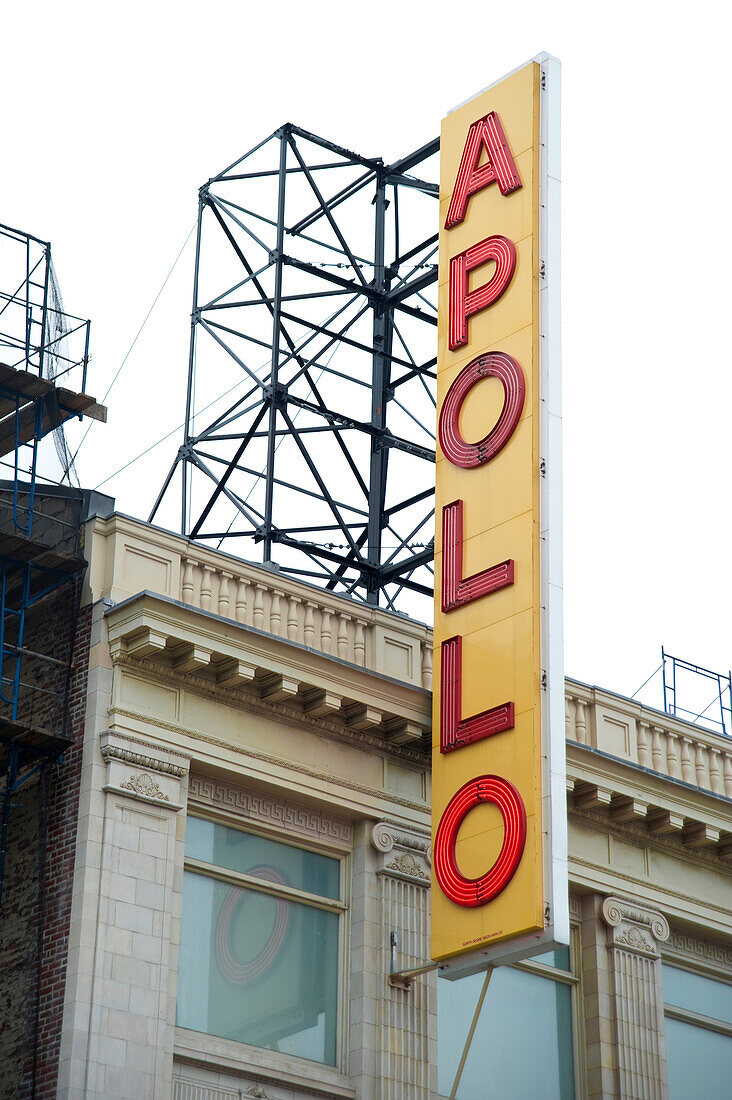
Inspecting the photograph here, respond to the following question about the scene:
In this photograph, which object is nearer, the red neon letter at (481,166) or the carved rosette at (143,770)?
the carved rosette at (143,770)

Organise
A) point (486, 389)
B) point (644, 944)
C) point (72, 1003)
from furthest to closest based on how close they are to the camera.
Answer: point (644, 944) → point (486, 389) → point (72, 1003)

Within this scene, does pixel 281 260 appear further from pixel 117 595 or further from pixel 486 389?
pixel 117 595

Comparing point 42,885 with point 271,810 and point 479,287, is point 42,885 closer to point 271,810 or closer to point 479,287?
point 271,810

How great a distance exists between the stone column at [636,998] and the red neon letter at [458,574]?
548 cm

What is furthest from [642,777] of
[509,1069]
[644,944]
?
[509,1069]

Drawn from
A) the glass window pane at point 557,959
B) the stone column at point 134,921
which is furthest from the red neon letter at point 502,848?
the glass window pane at point 557,959

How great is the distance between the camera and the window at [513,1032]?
81.5 feet

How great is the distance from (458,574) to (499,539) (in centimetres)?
79

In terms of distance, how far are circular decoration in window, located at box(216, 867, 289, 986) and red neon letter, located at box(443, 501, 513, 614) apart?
410 cm

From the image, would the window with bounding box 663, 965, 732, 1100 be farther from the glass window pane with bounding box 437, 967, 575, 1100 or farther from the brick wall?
the brick wall

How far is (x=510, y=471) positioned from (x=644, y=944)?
744 centimetres

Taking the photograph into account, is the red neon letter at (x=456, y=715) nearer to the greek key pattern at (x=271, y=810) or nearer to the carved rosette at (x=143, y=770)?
the greek key pattern at (x=271, y=810)

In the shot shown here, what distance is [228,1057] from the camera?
22.4m

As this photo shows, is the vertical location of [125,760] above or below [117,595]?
below
